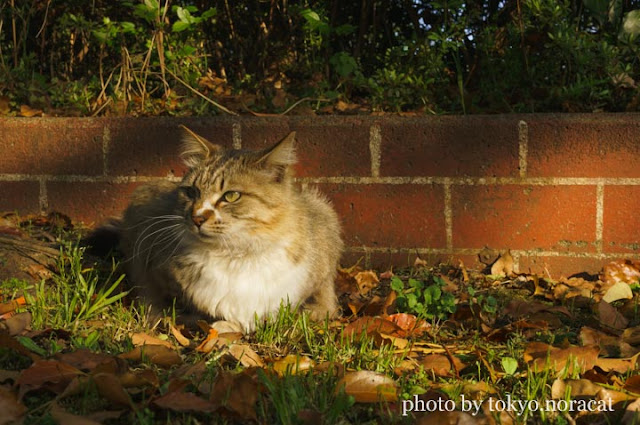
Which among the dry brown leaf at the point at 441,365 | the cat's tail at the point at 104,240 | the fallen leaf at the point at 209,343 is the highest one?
the cat's tail at the point at 104,240

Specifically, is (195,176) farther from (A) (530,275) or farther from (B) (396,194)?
(A) (530,275)

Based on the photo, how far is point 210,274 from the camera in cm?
312

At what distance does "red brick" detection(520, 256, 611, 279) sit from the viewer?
416cm

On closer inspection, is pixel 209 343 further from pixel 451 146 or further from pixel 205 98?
pixel 205 98

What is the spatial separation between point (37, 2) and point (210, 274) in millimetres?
3339

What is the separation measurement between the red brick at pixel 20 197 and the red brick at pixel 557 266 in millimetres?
3042

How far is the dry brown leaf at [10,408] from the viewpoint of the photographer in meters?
2.04

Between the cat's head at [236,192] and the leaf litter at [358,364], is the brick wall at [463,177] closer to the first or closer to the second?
the leaf litter at [358,364]

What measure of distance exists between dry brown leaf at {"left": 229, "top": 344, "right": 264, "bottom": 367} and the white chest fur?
39 cm

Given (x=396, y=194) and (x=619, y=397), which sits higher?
(x=396, y=194)

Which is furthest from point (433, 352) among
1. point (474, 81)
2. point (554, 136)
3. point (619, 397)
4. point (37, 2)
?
point (37, 2)

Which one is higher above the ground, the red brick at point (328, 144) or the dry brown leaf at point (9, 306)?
the red brick at point (328, 144)

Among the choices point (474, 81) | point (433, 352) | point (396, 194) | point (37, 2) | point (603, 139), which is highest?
point (37, 2)

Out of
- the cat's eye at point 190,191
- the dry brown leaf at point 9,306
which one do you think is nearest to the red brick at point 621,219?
the cat's eye at point 190,191
